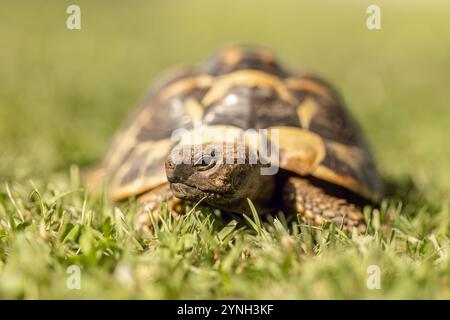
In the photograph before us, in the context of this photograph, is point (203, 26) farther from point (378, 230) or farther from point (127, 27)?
point (378, 230)

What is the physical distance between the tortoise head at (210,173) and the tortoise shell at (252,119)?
17.5 inches

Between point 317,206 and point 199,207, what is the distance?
26.5 inches

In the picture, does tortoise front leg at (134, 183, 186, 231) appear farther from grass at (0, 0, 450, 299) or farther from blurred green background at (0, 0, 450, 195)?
blurred green background at (0, 0, 450, 195)

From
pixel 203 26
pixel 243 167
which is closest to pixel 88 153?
pixel 243 167

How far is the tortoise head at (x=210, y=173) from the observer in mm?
2754

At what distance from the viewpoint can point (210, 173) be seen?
9.07 feet

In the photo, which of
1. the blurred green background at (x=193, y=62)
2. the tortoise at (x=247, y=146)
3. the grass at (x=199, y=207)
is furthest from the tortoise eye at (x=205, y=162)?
the blurred green background at (x=193, y=62)

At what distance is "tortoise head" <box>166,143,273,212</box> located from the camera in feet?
9.04

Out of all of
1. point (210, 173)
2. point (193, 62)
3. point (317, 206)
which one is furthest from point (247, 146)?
point (193, 62)

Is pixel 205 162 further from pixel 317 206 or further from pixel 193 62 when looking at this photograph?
pixel 193 62
